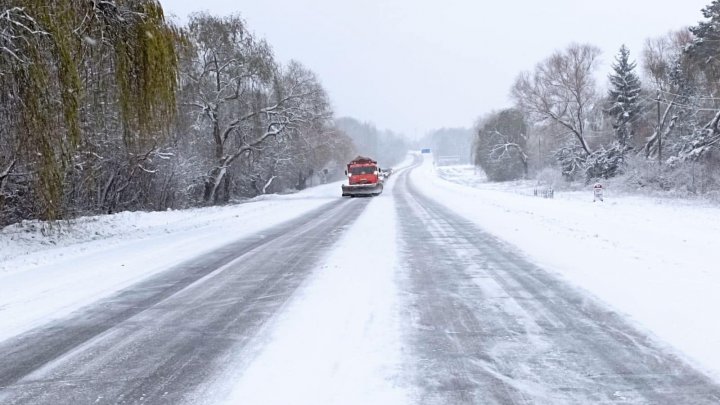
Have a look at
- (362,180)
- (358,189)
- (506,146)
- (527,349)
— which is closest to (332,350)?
(527,349)

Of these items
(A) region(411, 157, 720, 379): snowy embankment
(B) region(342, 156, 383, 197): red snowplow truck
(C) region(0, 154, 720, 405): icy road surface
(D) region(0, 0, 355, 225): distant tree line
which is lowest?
(A) region(411, 157, 720, 379): snowy embankment

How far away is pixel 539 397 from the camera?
3.44 meters

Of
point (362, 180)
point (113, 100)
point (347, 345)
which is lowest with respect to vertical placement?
point (347, 345)

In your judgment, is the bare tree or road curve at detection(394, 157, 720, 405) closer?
road curve at detection(394, 157, 720, 405)

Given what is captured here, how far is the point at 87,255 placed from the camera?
10.8 metres

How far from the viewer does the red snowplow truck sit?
117 feet

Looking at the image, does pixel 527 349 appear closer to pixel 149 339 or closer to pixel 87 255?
pixel 149 339

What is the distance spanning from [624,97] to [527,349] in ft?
162

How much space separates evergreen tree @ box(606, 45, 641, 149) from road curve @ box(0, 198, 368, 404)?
46518 mm

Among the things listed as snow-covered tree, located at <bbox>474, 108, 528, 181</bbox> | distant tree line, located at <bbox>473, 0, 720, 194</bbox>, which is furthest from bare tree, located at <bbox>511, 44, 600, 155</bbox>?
snow-covered tree, located at <bbox>474, 108, 528, 181</bbox>

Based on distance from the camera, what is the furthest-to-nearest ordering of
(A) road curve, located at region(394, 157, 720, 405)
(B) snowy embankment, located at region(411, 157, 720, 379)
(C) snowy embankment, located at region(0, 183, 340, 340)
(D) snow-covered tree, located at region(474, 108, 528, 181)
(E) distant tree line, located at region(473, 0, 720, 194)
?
(D) snow-covered tree, located at region(474, 108, 528, 181) → (E) distant tree line, located at region(473, 0, 720, 194) → (C) snowy embankment, located at region(0, 183, 340, 340) → (B) snowy embankment, located at region(411, 157, 720, 379) → (A) road curve, located at region(394, 157, 720, 405)

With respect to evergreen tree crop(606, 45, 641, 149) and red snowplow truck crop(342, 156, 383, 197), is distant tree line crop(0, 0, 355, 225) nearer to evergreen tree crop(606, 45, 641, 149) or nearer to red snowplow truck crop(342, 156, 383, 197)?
red snowplow truck crop(342, 156, 383, 197)

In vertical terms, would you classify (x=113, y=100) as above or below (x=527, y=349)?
above

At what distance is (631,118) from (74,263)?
4894 cm
